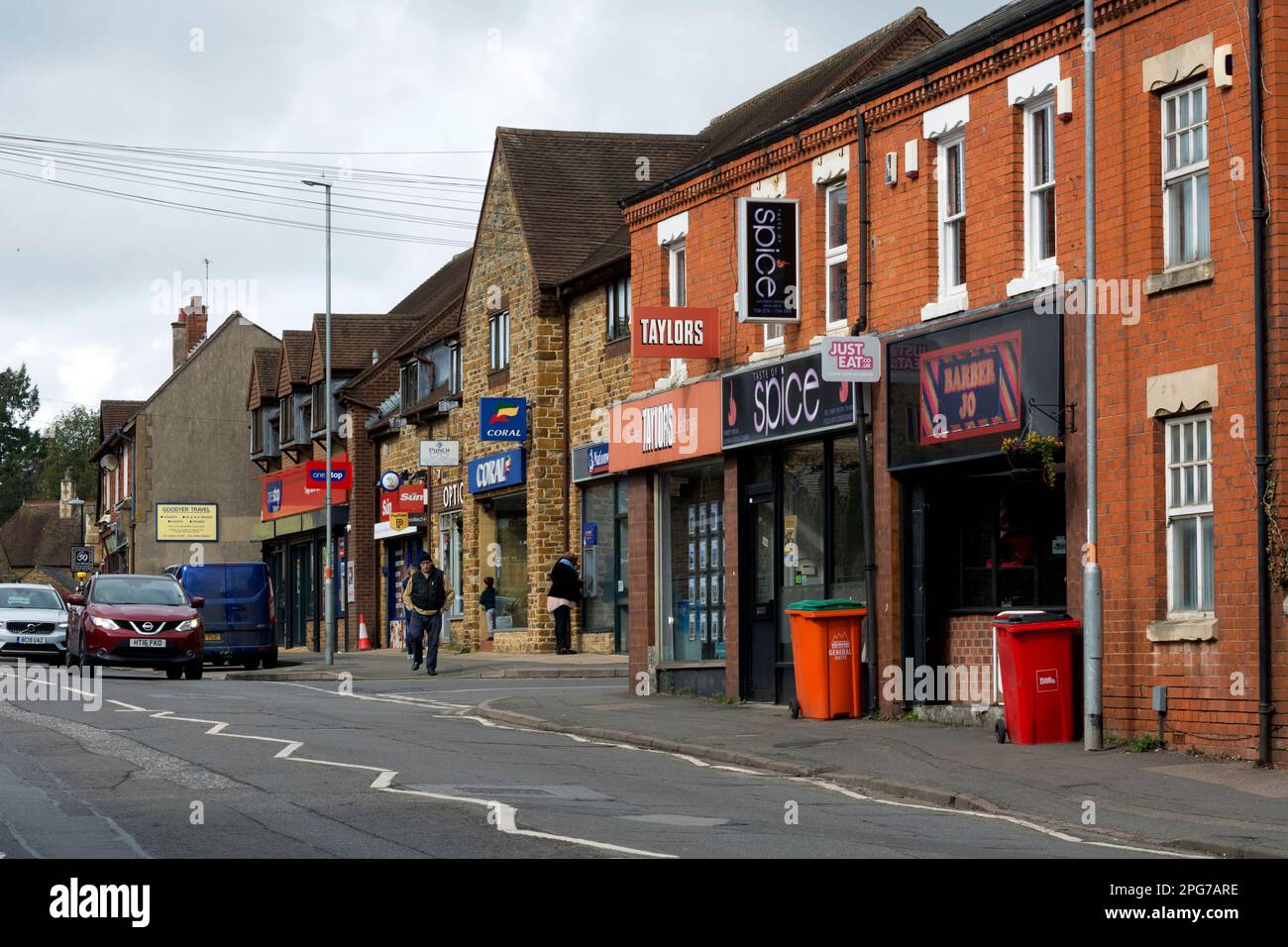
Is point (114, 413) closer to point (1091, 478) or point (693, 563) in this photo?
point (693, 563)

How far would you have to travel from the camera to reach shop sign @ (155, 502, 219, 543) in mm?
70312

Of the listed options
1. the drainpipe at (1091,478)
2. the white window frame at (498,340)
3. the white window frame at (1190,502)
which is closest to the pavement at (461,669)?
the white window frame at (498,340)

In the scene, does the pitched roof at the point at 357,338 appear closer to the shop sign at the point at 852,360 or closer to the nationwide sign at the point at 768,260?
the nationwide sign at the point at 768,260

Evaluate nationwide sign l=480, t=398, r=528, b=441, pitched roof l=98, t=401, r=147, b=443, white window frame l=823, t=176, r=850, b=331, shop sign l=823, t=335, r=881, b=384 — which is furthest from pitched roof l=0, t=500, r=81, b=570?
shop sign l=823, t=335, r=881, b=384

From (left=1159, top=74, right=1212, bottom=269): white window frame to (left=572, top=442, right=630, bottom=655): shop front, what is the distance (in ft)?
62.7

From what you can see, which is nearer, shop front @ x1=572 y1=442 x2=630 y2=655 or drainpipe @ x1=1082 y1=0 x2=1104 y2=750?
drainpipe @ x1=1082 y1=0 x2=1104 y2=750

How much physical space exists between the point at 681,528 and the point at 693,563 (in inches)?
22.2

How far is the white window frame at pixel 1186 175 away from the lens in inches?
642

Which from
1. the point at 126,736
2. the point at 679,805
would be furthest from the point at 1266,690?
the point at 126,736

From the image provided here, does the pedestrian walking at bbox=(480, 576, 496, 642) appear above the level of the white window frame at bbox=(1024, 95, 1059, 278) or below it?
below

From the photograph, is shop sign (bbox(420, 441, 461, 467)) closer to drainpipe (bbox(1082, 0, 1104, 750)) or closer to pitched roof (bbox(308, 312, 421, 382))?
pitched roof (bbox(308, 312, 421, 382))

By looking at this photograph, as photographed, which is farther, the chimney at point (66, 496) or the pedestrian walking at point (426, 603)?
the chimney at point (66, 496)

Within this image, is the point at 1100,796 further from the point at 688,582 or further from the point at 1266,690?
the point at 688,582

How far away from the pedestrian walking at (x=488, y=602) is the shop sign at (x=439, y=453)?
9.05 ft
